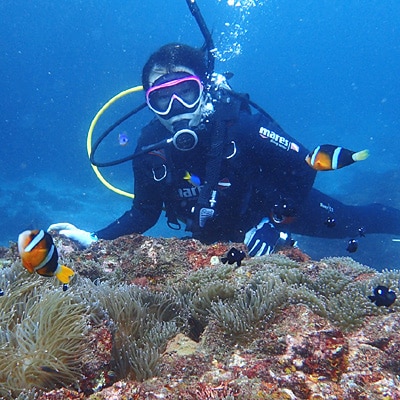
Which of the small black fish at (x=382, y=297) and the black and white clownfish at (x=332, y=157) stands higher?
the black and white clownfish at (x=332, y=157)

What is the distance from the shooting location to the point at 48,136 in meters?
50.8

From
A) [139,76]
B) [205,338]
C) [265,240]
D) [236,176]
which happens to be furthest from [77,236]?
[139,76]

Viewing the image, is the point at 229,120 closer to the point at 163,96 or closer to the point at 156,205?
the point at 163,96

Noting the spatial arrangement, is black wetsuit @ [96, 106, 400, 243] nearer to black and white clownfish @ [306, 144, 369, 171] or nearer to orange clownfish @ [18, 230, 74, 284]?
black and white clownfish @ [306, 144, 369, 171]

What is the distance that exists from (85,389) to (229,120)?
151 inches

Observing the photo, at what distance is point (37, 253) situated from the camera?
77.9 inches

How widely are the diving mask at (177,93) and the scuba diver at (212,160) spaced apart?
13mm

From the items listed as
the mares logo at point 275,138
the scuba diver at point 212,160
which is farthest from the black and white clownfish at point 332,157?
the mares logo at point 275,138

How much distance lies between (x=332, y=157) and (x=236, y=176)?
221 centimetres

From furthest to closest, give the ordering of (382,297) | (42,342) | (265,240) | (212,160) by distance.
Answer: (212,160) → (265,240) → (382,297) → (42,342)

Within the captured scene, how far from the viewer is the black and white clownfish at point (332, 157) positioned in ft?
8.83

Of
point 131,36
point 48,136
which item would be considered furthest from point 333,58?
point 48,136

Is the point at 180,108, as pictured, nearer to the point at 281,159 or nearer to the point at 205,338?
the point at 281,159

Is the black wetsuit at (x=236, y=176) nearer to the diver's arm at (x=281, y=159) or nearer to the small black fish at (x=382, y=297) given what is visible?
the diver's arm at (x=281, y=159)
